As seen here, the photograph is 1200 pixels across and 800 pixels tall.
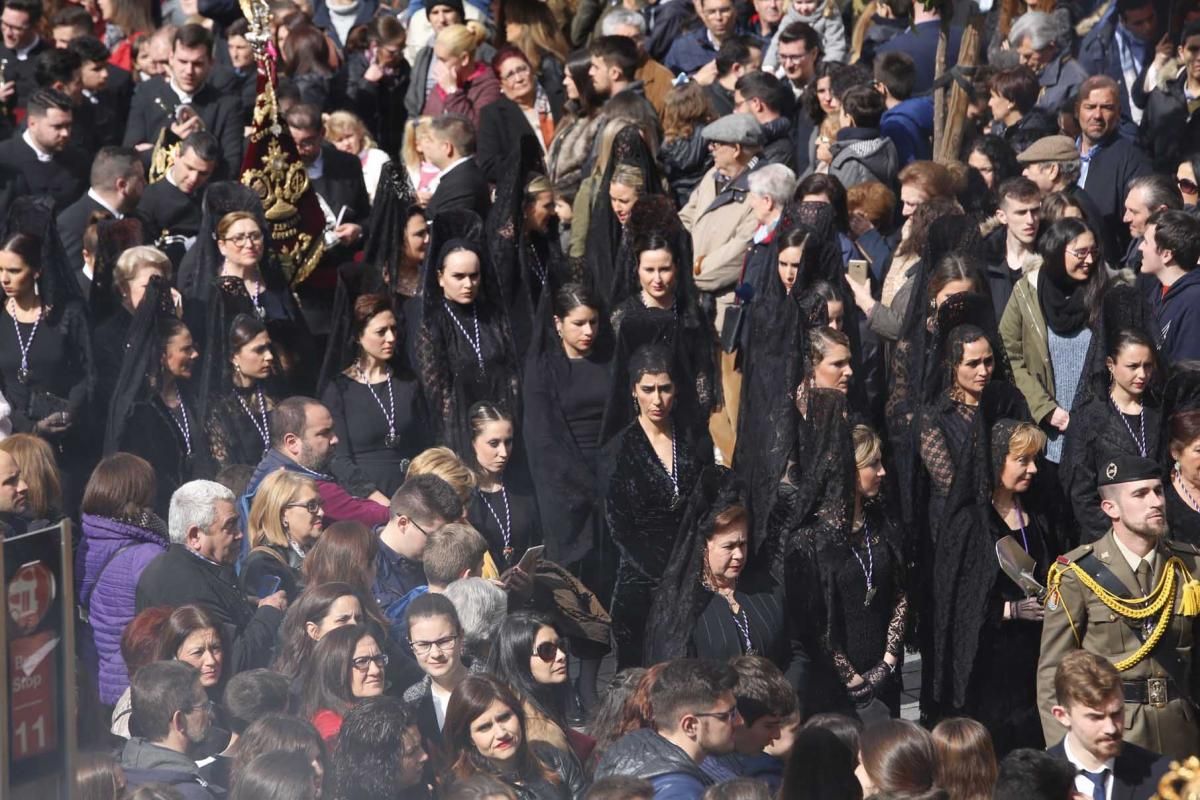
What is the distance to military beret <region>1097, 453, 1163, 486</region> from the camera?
25.9 feet

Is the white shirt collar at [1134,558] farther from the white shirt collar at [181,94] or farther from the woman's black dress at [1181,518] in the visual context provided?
the white shirt collar at [181,94]

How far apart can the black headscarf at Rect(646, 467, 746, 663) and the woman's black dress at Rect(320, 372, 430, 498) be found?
1784 millimetres

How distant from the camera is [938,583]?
29.0 feet

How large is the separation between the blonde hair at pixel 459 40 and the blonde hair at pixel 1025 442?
5.52 meters

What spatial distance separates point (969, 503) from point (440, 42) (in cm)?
568

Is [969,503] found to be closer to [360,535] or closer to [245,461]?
[360,535]

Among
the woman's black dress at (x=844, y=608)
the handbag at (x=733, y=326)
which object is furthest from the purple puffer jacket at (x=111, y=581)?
the handbag at (x=733, y=326)

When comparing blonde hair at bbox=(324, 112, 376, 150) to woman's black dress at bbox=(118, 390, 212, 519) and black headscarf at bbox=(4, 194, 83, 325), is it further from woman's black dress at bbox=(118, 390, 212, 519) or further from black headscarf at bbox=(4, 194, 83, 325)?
woman's black dress at bbox=(118, 390, 212, 519)

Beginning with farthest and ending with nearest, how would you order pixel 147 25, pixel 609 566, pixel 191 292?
pixel 147 25, pixel 191 292, pixel 609 566

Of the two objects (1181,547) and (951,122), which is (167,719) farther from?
(951,122)

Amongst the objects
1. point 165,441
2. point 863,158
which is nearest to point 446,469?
point 165,441

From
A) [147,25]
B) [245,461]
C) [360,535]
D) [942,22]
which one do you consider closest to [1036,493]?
[360,535]

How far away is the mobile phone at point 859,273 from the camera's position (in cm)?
1089

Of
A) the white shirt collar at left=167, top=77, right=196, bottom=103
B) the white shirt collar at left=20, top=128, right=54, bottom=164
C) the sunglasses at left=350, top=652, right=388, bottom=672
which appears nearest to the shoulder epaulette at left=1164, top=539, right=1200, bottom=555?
the sunglasses at left=350, top=652, right=388, bottom=672
